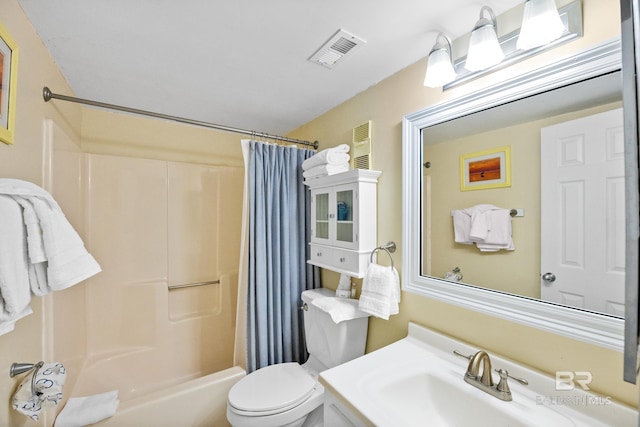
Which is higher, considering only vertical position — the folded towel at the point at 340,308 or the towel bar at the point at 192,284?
the folded towel at the point at 340,308

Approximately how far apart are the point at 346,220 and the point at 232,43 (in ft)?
3.54

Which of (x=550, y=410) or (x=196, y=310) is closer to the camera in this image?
(x=550, y=410)

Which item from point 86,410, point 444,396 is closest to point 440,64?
point 444,396

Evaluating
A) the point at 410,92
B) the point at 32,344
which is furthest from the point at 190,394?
the point at 410,92

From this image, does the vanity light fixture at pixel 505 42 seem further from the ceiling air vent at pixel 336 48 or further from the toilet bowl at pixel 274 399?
the toilet bowl at pixel 274 399

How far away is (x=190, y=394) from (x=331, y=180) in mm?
1501

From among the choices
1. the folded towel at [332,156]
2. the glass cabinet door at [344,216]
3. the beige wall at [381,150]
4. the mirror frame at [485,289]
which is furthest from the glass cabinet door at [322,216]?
the mirror frame at [485,289]

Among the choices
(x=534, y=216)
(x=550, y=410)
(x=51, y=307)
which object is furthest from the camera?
(x=51, y=307)

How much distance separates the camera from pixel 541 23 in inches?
33.9

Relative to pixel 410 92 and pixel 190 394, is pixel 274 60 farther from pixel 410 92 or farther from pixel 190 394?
pixel 190 394

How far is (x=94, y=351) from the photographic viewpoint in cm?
Answer: 195

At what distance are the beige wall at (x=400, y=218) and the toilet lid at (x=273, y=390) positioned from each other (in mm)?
459

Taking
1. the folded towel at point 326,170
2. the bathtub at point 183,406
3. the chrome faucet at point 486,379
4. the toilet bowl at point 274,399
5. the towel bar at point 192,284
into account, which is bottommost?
the bathtub at point 183,406

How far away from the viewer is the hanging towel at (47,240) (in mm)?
852
